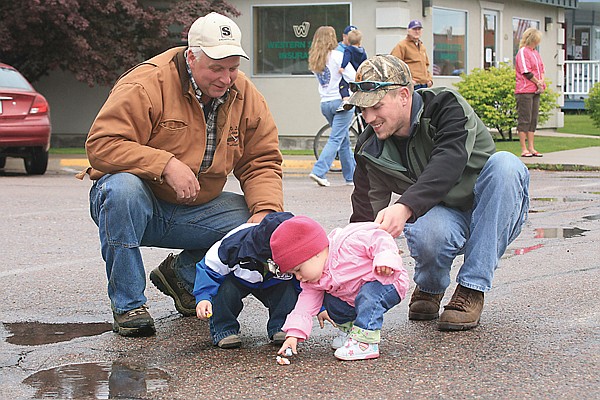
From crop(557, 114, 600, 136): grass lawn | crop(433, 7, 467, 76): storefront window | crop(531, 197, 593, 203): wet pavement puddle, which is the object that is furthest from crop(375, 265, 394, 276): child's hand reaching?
crop(557, 114, 600, 136): grass lawn

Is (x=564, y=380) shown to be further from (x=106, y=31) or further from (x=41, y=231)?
(x=106, y=31)

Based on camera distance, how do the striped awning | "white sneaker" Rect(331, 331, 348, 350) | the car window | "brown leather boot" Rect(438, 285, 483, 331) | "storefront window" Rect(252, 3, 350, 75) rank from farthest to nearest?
the striped awning → "storefront window" Rect(252, 3, 350, 75) → the car window → "brown leather boot" Rect(438, 285, 483, 331) → "white sneaker" Rect(331, 331, 348, 350)

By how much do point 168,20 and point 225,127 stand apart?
14570mm

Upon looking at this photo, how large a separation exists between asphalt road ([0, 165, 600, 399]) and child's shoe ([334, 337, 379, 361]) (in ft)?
0.12

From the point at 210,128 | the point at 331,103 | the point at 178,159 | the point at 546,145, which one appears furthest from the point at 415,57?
the point at 178,159

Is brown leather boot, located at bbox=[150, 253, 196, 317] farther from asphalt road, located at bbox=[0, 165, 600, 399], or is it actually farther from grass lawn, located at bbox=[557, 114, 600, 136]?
grass lawn, located at bbox=[557, 114, 600, 136]

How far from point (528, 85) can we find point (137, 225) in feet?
41.3

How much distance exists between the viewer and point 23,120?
47.1 feet

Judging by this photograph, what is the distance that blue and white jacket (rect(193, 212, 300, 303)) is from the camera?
441 centimetres

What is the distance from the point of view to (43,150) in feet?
48.7

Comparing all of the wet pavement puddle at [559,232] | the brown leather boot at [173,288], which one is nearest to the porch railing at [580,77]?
the wet pavement puddle at [559,232]

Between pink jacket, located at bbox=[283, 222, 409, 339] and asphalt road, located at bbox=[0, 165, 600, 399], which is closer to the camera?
asphalt road, located at bbox=[0, 165, 600, 399]

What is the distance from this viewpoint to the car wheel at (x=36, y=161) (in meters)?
14.9

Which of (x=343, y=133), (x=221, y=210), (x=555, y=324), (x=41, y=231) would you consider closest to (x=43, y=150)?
(x=343, y=133)
